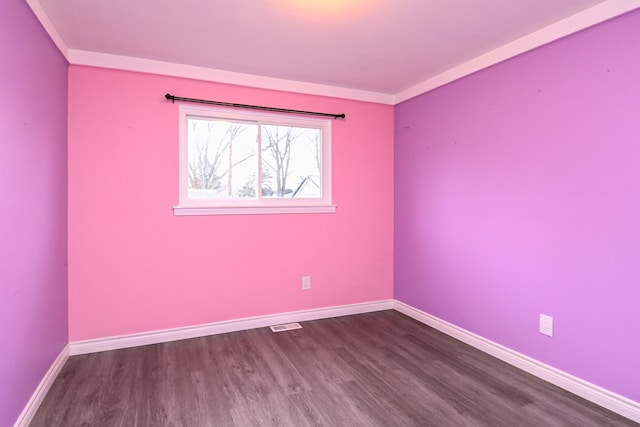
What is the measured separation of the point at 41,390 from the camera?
199 cm

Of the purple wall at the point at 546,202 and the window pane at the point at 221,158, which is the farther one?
the window pane at the point at 221,158

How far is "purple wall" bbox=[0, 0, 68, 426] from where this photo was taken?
158 centimetres

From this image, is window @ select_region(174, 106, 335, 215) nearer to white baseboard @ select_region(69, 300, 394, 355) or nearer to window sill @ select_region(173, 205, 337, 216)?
window sill @ select_region(173, 205, 337, 216)

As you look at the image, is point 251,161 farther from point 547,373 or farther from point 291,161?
point 547,373

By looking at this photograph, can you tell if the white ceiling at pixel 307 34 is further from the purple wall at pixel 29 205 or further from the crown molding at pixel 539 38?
the purple wall at pixel 29 205

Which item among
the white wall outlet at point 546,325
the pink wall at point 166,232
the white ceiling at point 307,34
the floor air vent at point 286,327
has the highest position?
the white ceiling at point 307,34

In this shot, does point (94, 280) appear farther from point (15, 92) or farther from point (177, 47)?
point (177, 47)

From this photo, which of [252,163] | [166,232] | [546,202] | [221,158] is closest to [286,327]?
[166,232]

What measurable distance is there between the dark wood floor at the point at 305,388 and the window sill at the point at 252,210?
1.10 metres

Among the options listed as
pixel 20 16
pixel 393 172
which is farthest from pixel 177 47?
pixel 393 172

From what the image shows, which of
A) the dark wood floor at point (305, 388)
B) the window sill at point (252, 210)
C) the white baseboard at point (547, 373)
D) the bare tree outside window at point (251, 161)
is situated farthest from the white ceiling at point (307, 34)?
the dark wood floor at point (305, 388)

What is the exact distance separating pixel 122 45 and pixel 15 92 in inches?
40.0

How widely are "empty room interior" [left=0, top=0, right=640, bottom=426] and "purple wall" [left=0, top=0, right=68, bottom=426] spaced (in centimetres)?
2

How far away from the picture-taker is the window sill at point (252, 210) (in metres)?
2.86
